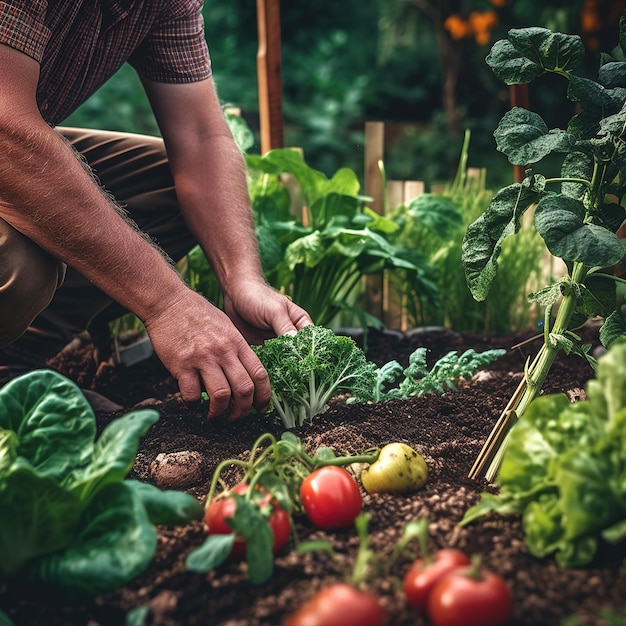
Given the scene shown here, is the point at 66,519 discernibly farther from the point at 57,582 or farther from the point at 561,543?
the point at 561,543

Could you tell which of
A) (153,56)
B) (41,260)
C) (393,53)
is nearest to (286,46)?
(393,53)

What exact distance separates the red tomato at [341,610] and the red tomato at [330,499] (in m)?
0.40

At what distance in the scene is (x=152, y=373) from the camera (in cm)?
321

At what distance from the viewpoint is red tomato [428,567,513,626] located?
114 cm

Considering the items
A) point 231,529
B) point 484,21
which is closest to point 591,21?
point 484,21

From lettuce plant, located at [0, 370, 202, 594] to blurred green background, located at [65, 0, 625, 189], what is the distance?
250 inches

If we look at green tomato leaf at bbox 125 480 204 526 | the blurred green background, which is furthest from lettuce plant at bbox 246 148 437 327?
the blurred green background

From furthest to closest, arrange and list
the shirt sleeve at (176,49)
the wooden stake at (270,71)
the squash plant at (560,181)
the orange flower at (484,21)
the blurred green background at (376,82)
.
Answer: the blurred green background at (376,82)
the orange flower at (484,21)
the wooden stake at (270,71)
the shirt sleeve at (176,49)
the squash plant at (560,181)

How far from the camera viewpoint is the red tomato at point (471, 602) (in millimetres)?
1142

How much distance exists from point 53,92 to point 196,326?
3.82 ft

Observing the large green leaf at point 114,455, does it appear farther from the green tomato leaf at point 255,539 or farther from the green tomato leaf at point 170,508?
the green tomato leaf at point 255,539

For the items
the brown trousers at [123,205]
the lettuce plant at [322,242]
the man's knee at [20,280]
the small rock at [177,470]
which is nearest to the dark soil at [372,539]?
the small rock at [177,470]

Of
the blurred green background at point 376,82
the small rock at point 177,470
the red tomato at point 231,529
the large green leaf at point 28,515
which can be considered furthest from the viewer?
the blurred green background at point 376,82

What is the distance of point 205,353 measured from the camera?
204cm
